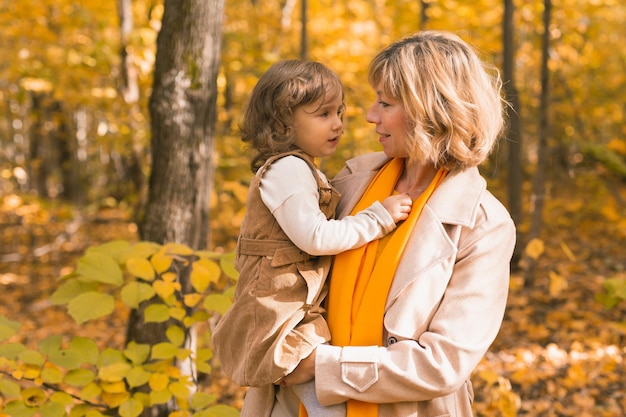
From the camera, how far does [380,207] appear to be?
169 centimetres

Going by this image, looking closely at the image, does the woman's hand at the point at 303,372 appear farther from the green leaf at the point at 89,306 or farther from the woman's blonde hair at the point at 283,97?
the green leaf at the point at 89,306

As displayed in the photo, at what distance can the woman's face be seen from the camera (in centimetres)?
169

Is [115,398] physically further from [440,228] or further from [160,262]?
[440,228]

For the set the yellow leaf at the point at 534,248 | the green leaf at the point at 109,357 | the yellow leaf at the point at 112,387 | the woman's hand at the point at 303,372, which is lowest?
the yellow leaf at the point at 534,248

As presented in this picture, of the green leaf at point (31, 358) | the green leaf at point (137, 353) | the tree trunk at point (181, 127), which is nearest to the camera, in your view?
the green leaf at point (31, 358)

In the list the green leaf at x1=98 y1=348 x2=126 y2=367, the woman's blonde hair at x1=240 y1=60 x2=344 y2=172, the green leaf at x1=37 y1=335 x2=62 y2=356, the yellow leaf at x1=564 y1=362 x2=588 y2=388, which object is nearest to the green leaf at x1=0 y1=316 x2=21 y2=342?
the green leaf at x1=37 y1=335 x2=62 y2=356

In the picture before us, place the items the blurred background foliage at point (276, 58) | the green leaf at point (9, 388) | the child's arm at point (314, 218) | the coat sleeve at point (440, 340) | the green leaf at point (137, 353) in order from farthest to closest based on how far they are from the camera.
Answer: the blurred background foliage at point (276, 58)
the green leaf at point (137, 353)
the green leaf at point (9, 388)
the child's arm at point (314, 218)
the coat sleeve at point (440, 340)

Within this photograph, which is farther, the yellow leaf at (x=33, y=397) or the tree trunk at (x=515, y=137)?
the tree trunk at (x=515, y=137)

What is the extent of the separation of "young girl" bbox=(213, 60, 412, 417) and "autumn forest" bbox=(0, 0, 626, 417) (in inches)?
9.9

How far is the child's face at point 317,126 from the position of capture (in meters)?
1.86

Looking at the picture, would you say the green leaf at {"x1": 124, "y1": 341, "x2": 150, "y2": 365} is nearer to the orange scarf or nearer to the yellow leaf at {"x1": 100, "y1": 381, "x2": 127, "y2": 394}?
the yellow leaf at {"x1": 100, "y1": 381, "x2": 127, "y2": 394}

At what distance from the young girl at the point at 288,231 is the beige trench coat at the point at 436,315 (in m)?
0.10

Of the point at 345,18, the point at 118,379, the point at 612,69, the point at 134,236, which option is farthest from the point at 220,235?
the point at 118,379

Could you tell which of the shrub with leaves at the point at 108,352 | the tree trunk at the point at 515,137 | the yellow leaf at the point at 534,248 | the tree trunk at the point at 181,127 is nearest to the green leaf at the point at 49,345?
the shrub with leaves at the point at 108,352
